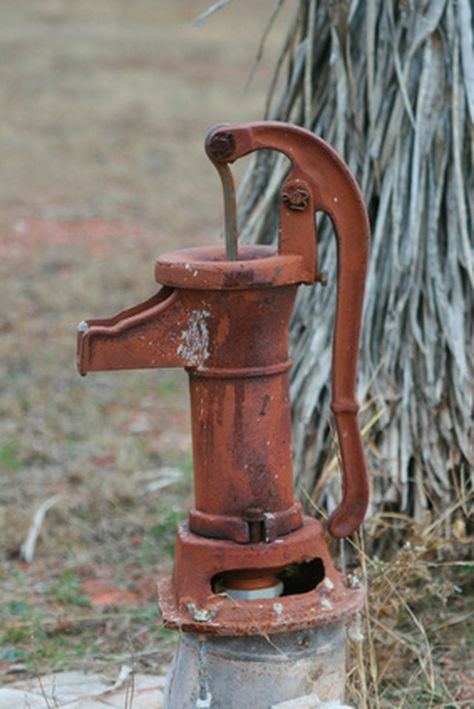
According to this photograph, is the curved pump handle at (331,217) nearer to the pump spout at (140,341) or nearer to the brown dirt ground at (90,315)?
the pump spout at (140,341)

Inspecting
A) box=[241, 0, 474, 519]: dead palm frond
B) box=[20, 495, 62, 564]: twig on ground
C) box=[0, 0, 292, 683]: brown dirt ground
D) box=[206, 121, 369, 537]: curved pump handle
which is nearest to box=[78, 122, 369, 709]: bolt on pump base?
box=[206, 121, 369, 537]: curved pump handle

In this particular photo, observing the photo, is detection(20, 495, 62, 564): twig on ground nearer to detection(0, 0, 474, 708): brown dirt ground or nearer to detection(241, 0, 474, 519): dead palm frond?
detection(0, 0, 474, 708): brown dirt ground

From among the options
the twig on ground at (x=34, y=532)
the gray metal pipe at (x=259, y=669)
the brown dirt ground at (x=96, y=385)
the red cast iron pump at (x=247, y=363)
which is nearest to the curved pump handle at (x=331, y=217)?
the red cast iron pump at (x=247, y=363)

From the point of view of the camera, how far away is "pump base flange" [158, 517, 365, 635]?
227 centimetres

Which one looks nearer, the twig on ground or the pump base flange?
the pump base flange

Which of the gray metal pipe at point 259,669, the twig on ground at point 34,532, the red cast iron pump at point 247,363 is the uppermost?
the red cast iron pump at point 247,363

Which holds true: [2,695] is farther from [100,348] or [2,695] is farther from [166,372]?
[166,372]

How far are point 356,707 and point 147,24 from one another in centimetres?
2343

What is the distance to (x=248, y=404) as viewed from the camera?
232 cm

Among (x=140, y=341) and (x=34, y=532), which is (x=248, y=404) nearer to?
(x=140, y=341)

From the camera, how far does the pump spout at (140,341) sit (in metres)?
2.29

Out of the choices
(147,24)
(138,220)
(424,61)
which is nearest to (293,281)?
(424,61)

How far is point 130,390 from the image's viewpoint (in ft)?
20.1

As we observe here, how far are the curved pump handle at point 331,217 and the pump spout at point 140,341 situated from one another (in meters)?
0.24
